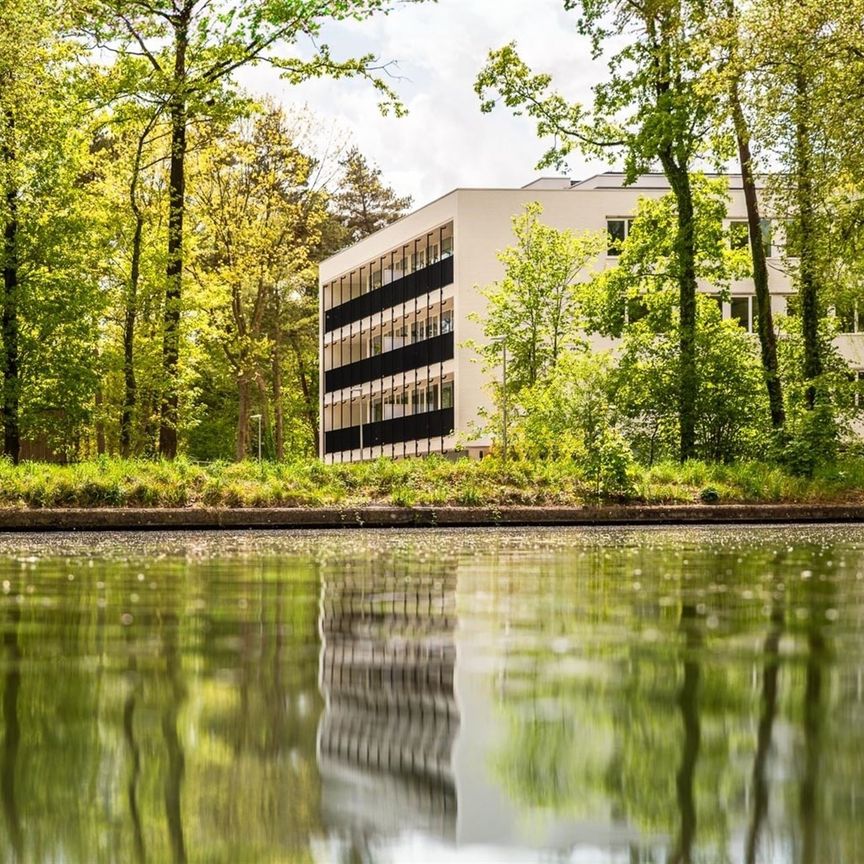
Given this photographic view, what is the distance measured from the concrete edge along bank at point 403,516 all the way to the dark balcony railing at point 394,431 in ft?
130

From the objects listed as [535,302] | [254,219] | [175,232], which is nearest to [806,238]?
[175,232]

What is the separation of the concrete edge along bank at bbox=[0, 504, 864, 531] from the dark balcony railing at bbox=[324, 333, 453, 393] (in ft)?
142

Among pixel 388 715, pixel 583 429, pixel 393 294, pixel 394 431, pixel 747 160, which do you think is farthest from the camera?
pixel 393 294

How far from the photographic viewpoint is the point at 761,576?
11.3 m

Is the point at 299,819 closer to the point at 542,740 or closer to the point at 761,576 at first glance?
the point at 542,740

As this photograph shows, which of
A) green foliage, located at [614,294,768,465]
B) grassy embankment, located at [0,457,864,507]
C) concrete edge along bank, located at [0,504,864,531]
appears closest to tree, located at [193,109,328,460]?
green foliage, located at [614,294,768,465]

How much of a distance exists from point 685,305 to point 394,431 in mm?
41312

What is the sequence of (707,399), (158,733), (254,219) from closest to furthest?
(158,733)
(707,399)
(254,219)

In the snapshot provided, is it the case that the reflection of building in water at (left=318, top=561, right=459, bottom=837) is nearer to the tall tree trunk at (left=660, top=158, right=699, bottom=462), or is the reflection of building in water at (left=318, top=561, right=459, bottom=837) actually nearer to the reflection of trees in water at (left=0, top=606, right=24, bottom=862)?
the reflection of trees in water at (left=0, top=606, right=24, bottom=862)

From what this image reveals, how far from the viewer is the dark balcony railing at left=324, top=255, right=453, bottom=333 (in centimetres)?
7069

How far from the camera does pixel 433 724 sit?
4363 millimetres

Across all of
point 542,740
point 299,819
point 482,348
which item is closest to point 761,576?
point 542,740

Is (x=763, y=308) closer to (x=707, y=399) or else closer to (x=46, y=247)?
(x=707, y=399)

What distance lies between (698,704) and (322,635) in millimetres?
2631
